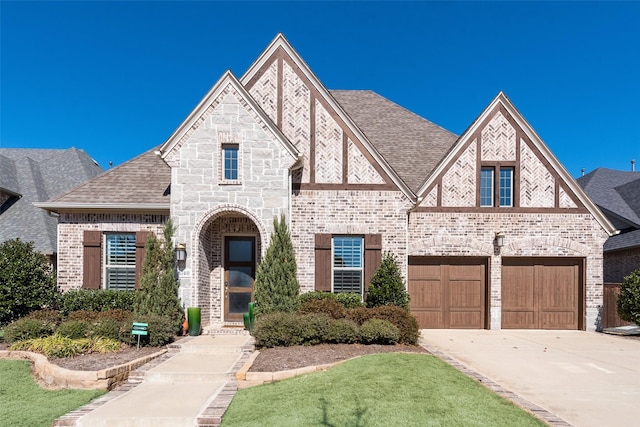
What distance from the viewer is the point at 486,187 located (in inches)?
604

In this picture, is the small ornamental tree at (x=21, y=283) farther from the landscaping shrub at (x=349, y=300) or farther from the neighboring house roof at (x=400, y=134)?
the neighboring house roof at (x=400, y=134)

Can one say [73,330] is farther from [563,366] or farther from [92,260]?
[563,366]

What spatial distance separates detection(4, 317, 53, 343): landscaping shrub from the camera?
10250 millimetres

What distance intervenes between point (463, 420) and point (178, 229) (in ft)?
30.2

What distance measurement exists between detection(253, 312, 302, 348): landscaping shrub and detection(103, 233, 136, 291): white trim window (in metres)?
5.30

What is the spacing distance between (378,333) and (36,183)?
18303 millimetres

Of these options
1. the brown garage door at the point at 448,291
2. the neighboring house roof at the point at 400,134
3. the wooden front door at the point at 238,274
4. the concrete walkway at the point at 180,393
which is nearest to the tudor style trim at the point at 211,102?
the wooden front door at the point at 238,274

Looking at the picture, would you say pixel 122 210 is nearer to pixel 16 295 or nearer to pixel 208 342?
pixel 16 295

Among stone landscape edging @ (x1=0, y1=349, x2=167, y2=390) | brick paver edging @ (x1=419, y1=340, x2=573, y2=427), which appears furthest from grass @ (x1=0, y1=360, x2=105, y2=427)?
brick paver edging @ (x1=419, y1=340, x2=573, y2=427)

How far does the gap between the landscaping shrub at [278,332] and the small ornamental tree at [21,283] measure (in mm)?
6310

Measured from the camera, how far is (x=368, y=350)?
970 cm

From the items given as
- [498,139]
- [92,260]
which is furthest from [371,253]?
[92,260]

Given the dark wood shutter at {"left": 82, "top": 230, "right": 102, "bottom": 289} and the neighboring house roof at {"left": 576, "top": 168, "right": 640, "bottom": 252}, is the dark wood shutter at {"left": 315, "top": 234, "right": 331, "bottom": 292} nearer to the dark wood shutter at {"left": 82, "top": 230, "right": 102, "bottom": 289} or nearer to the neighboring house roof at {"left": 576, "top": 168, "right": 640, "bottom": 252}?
the dark wood shutter at {"left": 82, "top": 230, "right": 102, "bottom": 289}

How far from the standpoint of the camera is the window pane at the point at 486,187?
50.2 ft
